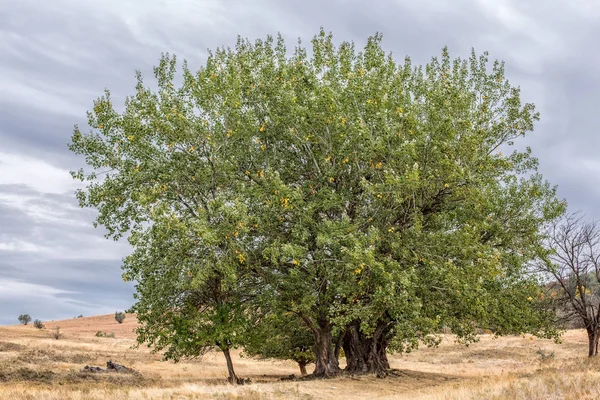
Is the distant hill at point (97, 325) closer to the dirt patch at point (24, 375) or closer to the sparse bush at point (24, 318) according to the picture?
the sparse bush at point (24, 318)

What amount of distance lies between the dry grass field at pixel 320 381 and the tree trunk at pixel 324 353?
1894mm

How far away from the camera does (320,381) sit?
2467cm

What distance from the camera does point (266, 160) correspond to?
2578 cm

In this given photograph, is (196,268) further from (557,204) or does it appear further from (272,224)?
(557,204)

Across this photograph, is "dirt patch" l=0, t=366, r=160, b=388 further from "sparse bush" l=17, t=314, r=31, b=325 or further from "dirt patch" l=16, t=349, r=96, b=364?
"sparse bush" l=17, t=314, r=31, b=325

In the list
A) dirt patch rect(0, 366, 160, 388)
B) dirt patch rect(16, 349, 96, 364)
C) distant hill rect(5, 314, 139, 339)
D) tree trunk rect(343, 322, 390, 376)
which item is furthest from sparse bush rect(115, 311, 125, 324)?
tree trunk rect(343, 322, 390, 376)

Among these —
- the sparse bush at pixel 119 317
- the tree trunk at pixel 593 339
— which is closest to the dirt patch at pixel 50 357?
the tree trunk at pixel 593 339

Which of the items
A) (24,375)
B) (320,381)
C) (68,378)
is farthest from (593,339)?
(24,375)

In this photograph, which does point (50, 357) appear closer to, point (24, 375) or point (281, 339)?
point (24, 375)

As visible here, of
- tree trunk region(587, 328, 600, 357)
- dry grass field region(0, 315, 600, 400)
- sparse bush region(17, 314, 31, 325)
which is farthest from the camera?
sparse bush region(17, 314, 31, 325)

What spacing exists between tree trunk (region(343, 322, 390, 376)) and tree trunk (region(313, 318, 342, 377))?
1.22m

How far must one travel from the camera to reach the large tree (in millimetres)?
22969

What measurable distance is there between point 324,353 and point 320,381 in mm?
3283

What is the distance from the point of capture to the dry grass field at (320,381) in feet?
60.1
